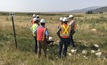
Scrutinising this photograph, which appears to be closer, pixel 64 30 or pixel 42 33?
pixel 42 33

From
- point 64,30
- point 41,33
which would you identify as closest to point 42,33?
point 41,33

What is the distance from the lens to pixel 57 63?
10820mm

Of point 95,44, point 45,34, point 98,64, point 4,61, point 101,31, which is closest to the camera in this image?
point 98,64

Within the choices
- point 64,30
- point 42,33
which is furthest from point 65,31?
point 42,33

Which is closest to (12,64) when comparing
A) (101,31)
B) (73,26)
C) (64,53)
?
(64,53)

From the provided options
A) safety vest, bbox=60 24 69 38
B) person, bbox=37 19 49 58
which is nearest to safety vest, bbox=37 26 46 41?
person, bbox=37 19 49 58

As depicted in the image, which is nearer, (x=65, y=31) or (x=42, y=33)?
(x=42, y=33)

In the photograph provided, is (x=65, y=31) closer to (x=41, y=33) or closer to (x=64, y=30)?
(x=64, y=30)

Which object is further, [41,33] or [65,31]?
[65,31]

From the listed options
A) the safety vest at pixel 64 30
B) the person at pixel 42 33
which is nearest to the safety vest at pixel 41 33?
the person at pixel 42 33

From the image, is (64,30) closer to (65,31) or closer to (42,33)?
(65,31)

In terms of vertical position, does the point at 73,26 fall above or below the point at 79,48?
above

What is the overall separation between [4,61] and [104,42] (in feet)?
30.7

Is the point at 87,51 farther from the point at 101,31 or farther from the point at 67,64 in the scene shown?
the point at 101,31
